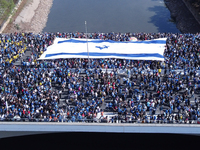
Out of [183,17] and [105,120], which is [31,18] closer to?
[183,17]

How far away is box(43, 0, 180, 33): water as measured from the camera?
221ft

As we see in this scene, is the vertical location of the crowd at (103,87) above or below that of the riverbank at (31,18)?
below

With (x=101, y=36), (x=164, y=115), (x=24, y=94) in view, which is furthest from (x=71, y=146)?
(x=101, y=36)

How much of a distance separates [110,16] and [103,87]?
42250 millimetres

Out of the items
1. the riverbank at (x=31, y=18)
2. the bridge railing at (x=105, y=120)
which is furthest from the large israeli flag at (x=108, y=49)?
the riverbank at (x=31, y=18)

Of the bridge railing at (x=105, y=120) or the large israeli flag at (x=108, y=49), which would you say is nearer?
the bridge railing at (x=105, y=120)

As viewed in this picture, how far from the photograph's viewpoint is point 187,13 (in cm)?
6650

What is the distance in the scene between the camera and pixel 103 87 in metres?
33.0

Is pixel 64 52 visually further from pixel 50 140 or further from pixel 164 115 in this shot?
pixel 164 115

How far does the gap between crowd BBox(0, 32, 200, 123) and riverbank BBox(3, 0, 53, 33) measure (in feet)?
77.1

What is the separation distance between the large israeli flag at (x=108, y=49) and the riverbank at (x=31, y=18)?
81.1ft

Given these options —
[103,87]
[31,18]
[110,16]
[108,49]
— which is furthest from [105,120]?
[110,16]

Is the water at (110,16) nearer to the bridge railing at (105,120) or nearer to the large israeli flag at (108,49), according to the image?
the large israeli flag at (108,49)

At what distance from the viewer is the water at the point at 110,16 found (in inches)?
2653
